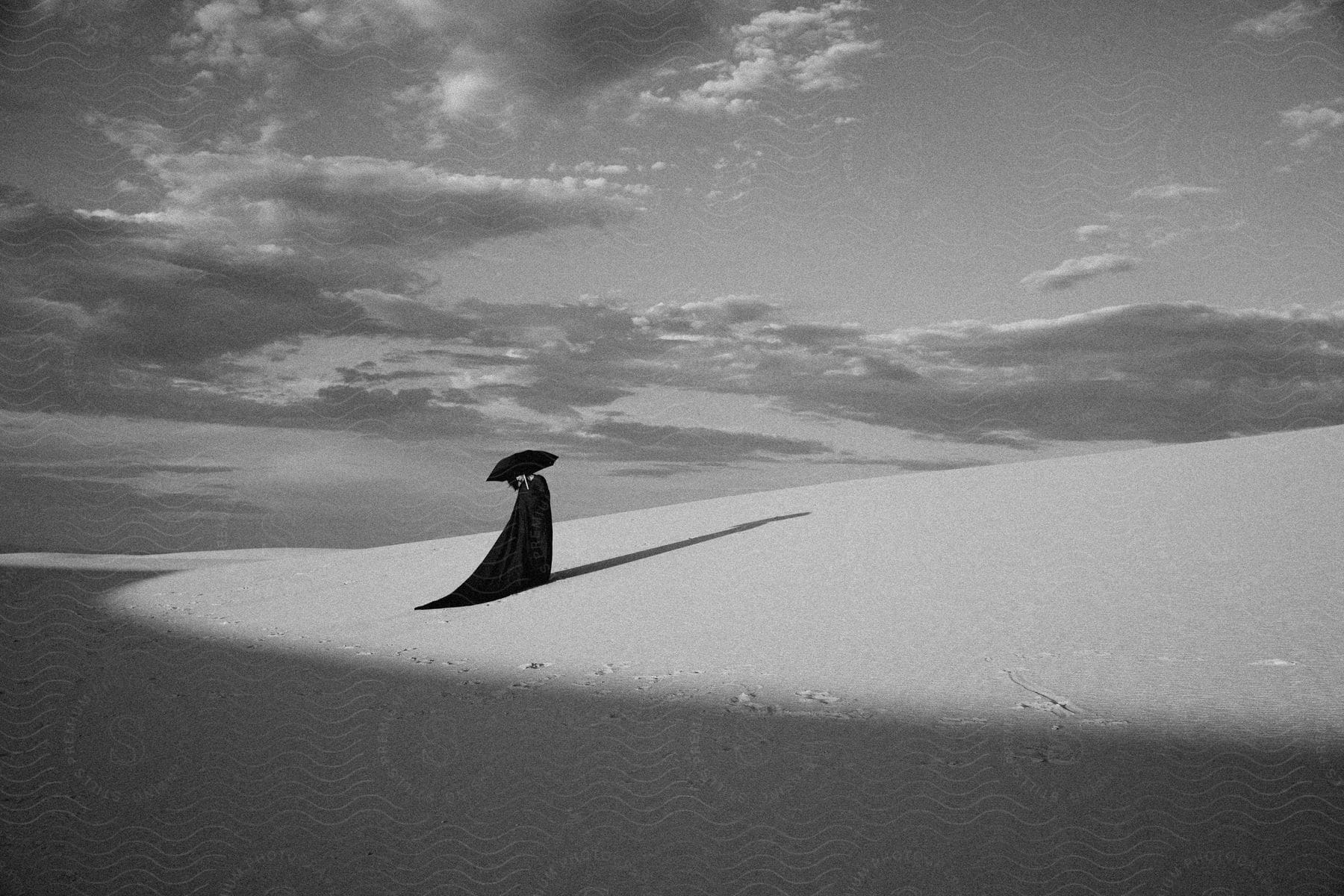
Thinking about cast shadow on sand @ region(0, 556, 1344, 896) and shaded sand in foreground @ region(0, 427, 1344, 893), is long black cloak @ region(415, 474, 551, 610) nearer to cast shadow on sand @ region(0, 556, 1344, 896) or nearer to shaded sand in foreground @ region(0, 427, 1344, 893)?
shaded sand in foreground @ region(0, 427, 1344, 893)

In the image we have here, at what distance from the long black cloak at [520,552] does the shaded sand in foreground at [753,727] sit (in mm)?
538

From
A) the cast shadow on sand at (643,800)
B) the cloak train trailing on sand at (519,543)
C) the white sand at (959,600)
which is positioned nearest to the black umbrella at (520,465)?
the cloak train trailing on sand at (519,543)

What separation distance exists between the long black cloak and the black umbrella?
150mm

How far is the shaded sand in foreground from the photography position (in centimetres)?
379

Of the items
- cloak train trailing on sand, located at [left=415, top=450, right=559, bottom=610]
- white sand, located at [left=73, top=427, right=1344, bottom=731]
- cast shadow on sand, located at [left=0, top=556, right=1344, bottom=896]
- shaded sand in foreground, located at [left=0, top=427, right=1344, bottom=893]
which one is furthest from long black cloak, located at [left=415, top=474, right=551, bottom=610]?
cast shadow on sand, located at [left=0, top=556, right=1344, bottom=896]

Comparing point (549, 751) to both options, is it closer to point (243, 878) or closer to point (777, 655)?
point (243, 878)

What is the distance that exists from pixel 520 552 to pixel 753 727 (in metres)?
6.67

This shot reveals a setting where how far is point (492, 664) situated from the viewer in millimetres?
7742

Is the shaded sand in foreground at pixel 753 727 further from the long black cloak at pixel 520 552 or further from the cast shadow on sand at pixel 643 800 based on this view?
the long black cloak at pixel 520 552

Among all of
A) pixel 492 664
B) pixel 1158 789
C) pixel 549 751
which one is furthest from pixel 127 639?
pixel 1158 789

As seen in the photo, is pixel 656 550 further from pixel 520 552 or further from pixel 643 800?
pixel 643 800

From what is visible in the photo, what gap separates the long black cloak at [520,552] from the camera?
11.4 m

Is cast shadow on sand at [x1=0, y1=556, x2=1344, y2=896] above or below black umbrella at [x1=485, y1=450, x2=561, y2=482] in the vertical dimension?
below

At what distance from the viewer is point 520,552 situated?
38.2 ft
